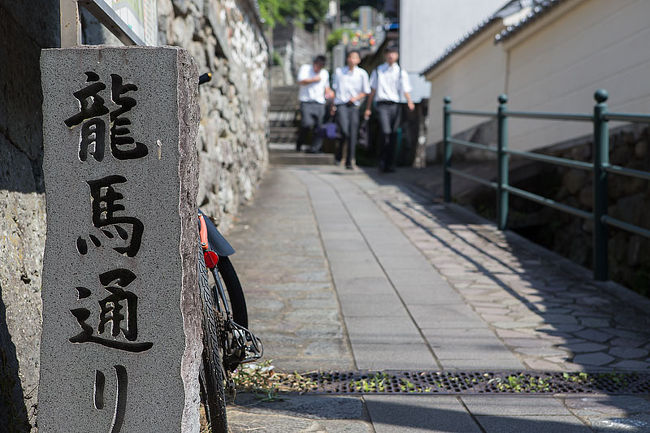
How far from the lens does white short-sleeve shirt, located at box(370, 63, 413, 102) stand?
426 inches

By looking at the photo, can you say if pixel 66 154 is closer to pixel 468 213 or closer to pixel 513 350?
pixel 513 350

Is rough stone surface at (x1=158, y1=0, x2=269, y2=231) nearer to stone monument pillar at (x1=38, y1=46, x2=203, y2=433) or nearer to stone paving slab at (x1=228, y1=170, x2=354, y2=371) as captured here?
stone paving slab at (x1=228, y1=170, x2=354, y2=371)

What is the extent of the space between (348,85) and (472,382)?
8560 mm

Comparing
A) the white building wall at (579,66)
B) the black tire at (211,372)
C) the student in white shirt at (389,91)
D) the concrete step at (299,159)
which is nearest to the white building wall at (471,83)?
the white building wall at (579,66)

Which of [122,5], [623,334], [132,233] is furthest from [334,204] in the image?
[132,233]

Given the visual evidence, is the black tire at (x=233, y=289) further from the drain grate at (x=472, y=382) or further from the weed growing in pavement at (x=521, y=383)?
the weed growing in pavement at (x=521, y=383)

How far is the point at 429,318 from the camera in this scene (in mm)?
4422

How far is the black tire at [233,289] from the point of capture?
3064 millimetres

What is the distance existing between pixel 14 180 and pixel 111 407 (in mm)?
A: 913

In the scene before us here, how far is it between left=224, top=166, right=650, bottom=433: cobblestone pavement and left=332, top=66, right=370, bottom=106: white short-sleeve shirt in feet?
14.3

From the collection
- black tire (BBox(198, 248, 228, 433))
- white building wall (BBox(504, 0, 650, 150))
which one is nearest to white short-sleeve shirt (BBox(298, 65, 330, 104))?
white building wall (BBox(504, 0, 650, 150))

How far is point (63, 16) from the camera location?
2.26 meters

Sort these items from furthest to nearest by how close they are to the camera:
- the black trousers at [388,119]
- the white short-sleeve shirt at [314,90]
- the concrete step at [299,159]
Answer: the concrete step at [299,159] → the white short-sleeve shirt at [314,90] → the black trousers at [388,119]

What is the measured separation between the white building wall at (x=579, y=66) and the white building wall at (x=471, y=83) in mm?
656
